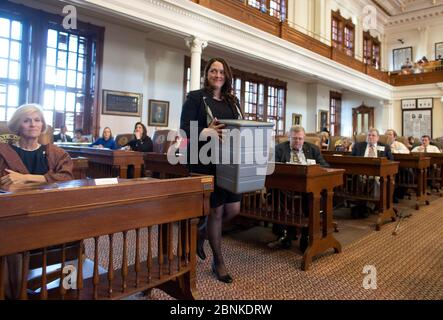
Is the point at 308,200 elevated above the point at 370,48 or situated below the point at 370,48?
below

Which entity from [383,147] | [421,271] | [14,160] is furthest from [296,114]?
[14,160]

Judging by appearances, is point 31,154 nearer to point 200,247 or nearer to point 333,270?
point 200,247

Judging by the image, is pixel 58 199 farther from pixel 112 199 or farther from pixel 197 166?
pixel 197 166

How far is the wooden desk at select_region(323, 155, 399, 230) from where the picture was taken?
12.9ft

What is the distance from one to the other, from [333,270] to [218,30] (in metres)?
5.97

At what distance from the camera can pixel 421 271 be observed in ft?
8.48

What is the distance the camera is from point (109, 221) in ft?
4.53

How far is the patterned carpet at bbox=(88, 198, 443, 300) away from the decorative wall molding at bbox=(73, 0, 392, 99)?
439cm

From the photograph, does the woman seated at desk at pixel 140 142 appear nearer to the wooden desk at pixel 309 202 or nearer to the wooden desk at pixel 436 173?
the wooden desk at pixel 309 202

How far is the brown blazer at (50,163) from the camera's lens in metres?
1.83

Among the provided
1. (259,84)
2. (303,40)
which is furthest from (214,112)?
(259,84)

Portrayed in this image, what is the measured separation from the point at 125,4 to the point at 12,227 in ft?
17.9

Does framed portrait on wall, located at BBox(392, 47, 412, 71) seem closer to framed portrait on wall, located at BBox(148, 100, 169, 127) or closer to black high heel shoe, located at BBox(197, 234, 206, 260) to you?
framed portrait on wall, located at BBox(148, 100, 169, 127)

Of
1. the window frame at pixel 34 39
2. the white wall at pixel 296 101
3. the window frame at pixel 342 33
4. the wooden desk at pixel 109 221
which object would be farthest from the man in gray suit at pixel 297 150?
the window frame at pixel 342 33
